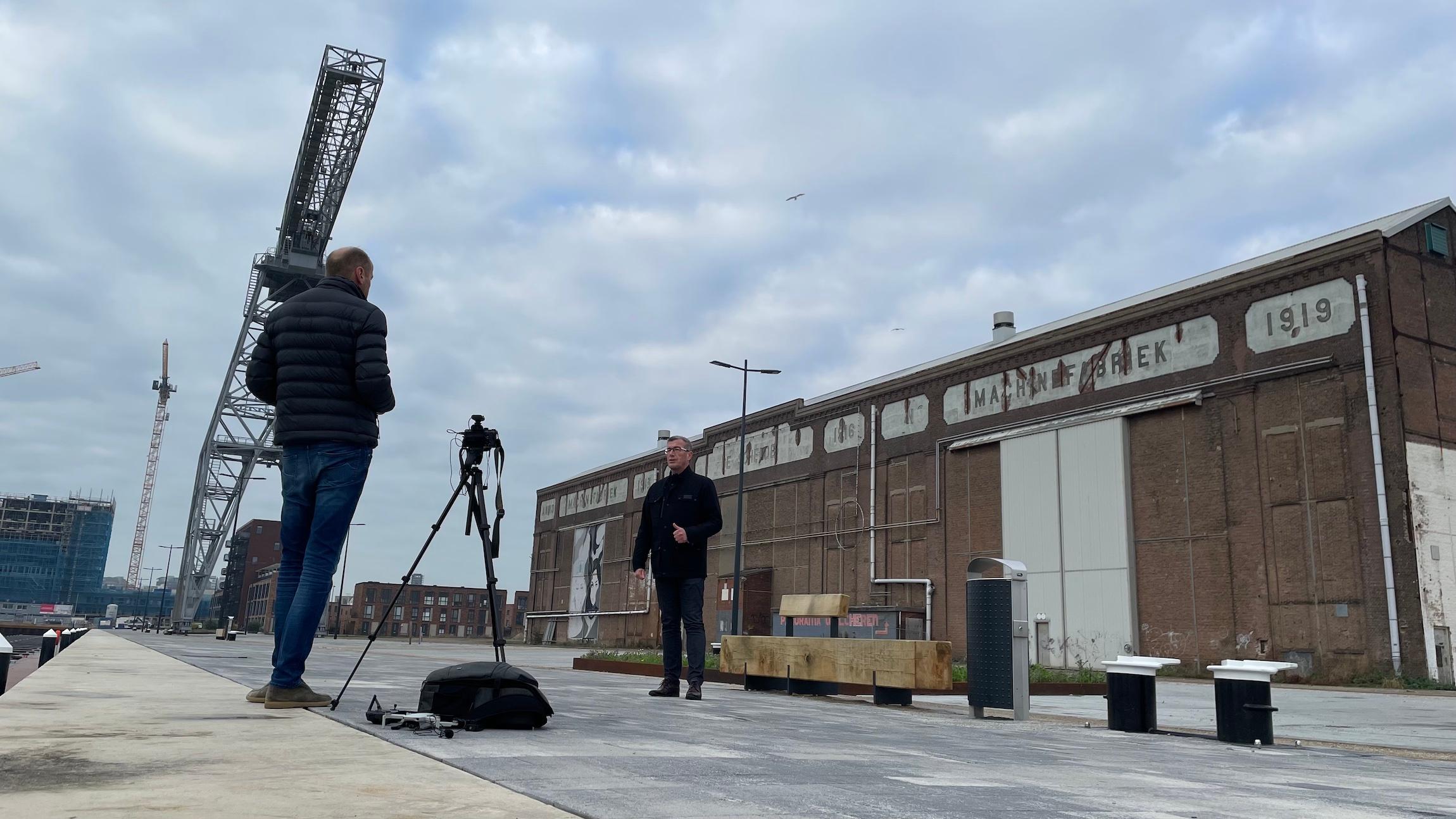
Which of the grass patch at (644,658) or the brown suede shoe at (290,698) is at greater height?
the brown suede shoe at (290,698)

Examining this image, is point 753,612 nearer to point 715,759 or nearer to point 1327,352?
point 1327,352

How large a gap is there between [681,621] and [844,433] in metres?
31.3

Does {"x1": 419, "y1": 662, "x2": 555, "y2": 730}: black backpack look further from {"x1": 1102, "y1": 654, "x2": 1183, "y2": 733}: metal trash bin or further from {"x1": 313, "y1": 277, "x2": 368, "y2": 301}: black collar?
{"x1": 1102, "y1": 654, "x2": 1183, "y2": 733}: metal trash bin

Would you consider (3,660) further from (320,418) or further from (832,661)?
(832,661)

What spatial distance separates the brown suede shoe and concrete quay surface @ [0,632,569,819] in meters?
0.08

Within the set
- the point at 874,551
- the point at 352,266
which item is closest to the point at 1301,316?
the point at 874,551

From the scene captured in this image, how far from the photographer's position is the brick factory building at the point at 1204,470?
21969 millimetres

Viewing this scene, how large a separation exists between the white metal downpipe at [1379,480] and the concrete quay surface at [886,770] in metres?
19.0

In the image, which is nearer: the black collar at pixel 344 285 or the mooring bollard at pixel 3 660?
the black collar at pixel 344 285

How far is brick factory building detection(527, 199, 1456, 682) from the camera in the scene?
21969 mm

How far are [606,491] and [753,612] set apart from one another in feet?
59.3

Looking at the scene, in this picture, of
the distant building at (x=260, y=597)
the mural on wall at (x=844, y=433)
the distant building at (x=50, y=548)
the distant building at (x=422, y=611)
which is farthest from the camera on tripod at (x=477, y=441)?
the distant building at (x=50, y=548)

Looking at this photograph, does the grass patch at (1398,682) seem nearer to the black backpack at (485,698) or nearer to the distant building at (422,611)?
the black backpack at (485,698)

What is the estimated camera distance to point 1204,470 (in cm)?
2528
